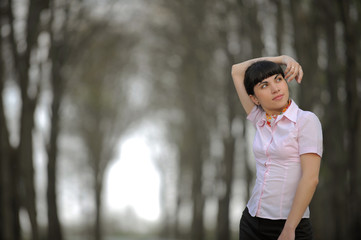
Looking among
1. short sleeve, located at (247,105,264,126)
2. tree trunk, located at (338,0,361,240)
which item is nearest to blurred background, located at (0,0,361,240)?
tree trunk, located at (338,0,361,240)

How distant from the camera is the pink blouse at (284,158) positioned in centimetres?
244

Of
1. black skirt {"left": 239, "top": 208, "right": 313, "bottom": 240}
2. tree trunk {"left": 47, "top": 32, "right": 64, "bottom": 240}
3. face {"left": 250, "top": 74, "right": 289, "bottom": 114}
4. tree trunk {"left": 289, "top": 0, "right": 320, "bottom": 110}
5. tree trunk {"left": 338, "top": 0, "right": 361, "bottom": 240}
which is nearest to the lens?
black skirt {"left": 239, "top": 208, "right": 313, "bottom": 240}

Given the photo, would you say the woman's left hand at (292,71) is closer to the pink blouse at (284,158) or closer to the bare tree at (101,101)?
the pink blouse at (284,158)

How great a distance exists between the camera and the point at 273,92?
2.63 meters

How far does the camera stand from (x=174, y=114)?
3222 cm

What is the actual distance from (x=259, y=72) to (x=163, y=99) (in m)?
29.8

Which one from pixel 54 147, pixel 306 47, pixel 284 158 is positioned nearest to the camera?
pixel 284 158

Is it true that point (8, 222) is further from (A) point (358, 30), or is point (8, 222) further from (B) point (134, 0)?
(B) point (134, 0)

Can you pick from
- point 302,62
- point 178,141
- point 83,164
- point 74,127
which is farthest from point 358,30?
point 83,164

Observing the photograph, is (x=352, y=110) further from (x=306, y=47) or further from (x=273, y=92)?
(x=273, y=92)

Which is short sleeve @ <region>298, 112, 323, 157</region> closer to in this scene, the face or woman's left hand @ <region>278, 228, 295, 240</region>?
the face

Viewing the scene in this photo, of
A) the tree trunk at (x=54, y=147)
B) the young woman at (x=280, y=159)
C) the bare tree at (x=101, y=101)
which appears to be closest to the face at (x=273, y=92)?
the young woman at (x=280, y=159)

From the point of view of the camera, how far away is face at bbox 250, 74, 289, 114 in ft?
8.63

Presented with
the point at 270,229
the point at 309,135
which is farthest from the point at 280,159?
the point at 270,229
